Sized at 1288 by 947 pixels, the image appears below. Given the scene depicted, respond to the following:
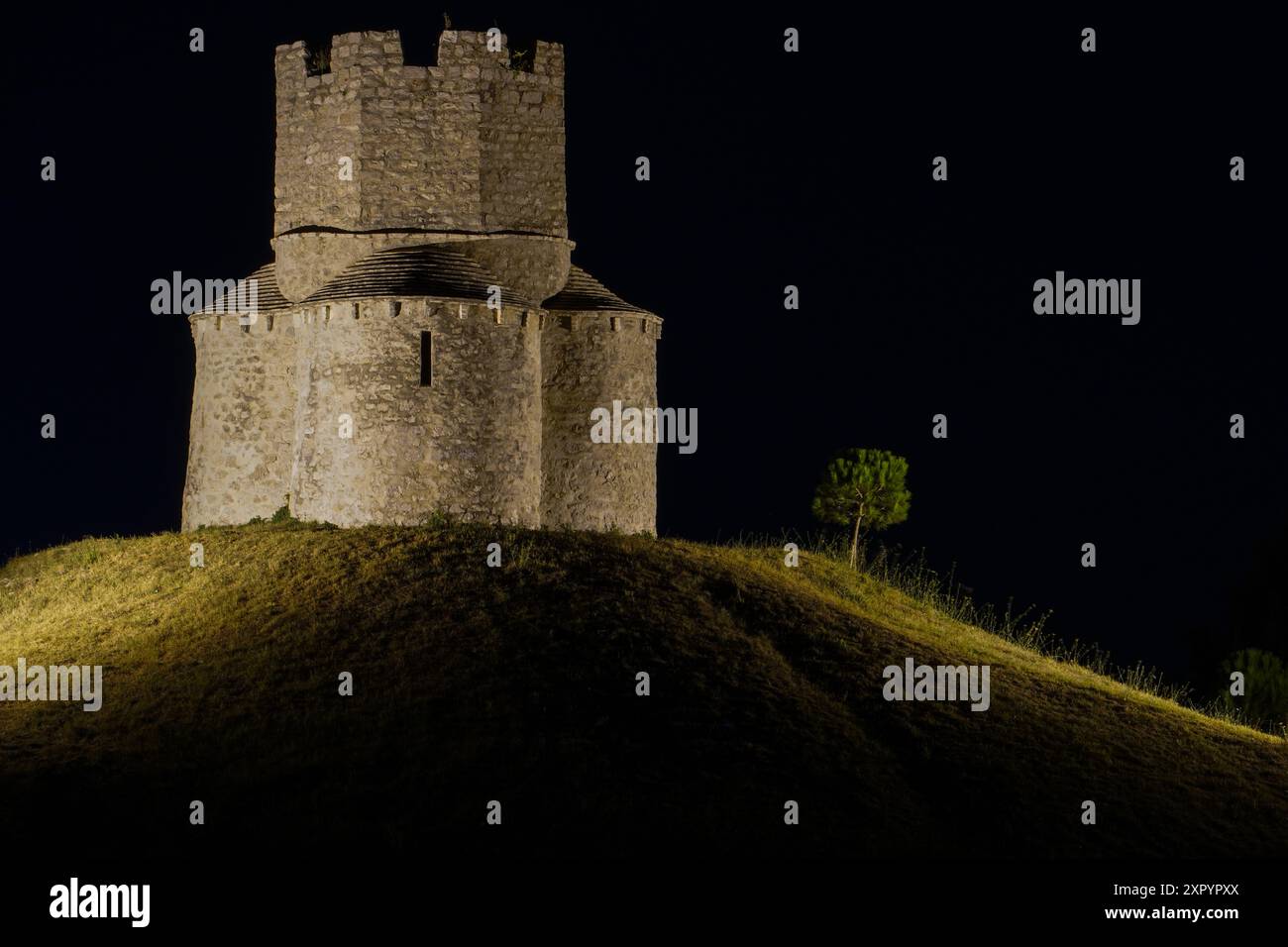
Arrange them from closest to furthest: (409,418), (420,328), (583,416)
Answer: (409,418), (420,328), (583,416)

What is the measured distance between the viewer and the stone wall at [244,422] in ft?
114

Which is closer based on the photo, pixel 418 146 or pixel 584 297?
pixel 418 146

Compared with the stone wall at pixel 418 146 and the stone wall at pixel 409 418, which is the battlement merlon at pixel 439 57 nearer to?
the stone wall at pixel 418 146

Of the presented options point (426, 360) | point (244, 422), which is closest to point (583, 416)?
point (426, 360)

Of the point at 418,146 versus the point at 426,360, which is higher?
the point at 418,146

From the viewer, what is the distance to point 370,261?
33.0m

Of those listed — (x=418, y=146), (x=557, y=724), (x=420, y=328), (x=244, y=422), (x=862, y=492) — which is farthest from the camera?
(x=862, y=492)

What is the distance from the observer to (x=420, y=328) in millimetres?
31750

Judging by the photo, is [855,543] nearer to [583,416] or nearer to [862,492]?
[862,492]

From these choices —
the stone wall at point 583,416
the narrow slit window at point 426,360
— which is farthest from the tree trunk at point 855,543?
the narrow slit window at point 426,360

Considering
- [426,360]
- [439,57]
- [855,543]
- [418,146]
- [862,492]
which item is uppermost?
[439,57]

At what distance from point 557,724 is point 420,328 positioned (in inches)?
417
